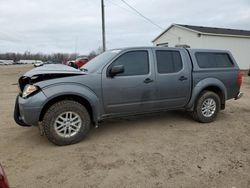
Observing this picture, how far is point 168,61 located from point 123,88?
1.37 m

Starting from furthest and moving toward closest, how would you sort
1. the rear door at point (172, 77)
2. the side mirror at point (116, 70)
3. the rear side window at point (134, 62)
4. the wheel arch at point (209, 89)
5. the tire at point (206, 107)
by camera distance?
the tire at point (206, 107), the wheel arch at point (209, 89), the rear door at point (172, 77), the rear side window at point (134, 62), the side mirror at point (116, 70)

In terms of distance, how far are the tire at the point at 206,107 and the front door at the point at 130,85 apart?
1.34 metres

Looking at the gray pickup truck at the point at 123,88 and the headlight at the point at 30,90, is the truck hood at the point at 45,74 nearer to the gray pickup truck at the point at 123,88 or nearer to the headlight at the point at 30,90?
the gray pickup truck at the point at 123,88

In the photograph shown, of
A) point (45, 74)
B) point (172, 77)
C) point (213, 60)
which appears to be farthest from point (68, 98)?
point (213, 60)

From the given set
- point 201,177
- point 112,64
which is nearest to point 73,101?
point 112,64

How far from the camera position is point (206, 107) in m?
6.35

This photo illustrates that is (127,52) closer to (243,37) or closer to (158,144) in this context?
(158,144)

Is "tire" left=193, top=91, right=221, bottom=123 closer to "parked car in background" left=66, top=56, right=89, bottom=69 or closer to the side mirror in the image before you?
the side mirror

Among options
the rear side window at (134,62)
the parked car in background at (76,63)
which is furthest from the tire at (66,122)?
the parked car in background at (76,63)

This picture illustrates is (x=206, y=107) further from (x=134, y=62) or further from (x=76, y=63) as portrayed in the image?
(x=76, y=63)

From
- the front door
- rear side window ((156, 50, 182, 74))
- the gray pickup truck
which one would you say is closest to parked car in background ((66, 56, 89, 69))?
the gray pickup truck

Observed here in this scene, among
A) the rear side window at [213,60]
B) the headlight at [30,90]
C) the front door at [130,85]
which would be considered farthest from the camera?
the rear side window at [213,60]

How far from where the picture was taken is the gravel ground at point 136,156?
3594 millimetres

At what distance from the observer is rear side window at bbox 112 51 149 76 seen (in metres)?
5.41
